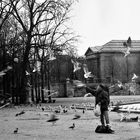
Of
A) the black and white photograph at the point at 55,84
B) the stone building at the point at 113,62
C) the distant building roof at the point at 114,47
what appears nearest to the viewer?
the black and white photograph at the point at 55,84

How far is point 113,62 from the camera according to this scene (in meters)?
105

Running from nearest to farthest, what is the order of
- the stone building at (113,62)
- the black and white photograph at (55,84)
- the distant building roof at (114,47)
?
the black and white photograph at (55,84) → the stone building at (113,62) → the distant building roof at (114,47)

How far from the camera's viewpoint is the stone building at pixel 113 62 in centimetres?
10494

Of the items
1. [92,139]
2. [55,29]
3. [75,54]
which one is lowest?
[92,139]

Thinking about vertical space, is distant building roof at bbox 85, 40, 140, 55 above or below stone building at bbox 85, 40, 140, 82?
above

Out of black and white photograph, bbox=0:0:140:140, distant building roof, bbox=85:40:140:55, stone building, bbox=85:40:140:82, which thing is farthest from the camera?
distant building roof, bbox=85:40:140:55

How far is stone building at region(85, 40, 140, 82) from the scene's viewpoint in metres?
105

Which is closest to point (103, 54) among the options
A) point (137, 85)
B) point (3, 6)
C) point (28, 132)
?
point (137, 85)

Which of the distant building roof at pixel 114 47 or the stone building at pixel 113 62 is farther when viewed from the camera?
the distant building roof at pixel 114 47

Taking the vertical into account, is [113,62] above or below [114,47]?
below

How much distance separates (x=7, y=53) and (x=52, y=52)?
32.6 feet

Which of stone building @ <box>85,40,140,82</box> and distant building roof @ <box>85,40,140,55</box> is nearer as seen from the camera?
stone building @ <box>85,40,140,82</box>

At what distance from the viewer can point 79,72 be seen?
108812mm

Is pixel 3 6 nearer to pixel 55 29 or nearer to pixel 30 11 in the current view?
pixel 30 11
